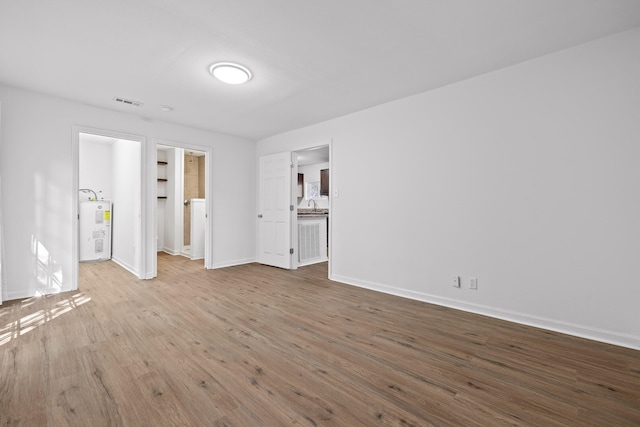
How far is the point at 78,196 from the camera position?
3688mm

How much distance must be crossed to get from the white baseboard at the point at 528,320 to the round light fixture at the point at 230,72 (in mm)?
2984

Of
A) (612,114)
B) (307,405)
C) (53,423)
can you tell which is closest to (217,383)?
(307,405)

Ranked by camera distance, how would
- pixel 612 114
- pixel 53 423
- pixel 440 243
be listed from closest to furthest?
pixel 53 423 → pixel 612 114 → pixel 440 243

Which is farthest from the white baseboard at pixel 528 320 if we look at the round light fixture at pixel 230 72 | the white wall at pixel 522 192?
the round light fixture at pixel 230 72

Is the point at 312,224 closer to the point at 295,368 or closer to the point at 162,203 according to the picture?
the point at 295,368

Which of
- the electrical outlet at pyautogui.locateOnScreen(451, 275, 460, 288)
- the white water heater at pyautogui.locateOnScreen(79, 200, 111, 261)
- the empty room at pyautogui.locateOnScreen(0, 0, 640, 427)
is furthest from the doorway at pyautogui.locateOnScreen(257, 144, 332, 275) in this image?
the white water heater at pyautogui.locateOnScreen(79, 200, 111, 261)

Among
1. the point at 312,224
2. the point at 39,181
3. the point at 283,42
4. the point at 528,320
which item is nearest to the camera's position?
the point at 283,42

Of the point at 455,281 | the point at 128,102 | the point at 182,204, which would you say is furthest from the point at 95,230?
the point at 455,281

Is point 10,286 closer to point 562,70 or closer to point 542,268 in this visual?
point 542,268

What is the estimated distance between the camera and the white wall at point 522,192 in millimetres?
2266

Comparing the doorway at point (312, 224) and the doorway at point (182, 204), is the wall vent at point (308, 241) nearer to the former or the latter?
the doorway at point (312, 224)

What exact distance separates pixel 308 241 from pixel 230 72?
350cm

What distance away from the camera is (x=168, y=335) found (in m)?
2.40

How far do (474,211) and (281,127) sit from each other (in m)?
3.33
